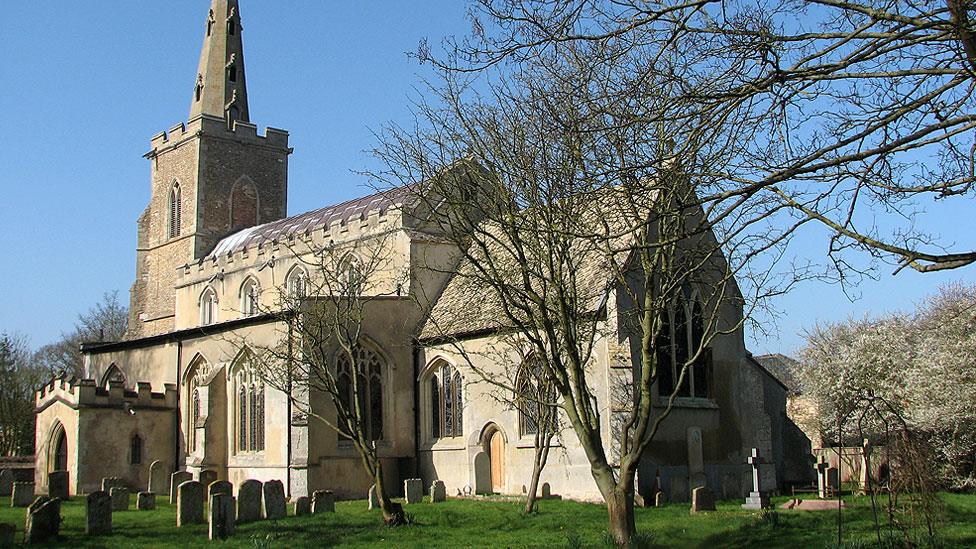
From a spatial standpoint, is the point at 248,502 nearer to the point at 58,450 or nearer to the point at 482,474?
the point at 482,474

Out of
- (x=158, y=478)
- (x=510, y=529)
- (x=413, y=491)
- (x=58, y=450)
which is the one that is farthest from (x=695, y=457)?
(x=58, y=450)

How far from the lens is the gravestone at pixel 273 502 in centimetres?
1853

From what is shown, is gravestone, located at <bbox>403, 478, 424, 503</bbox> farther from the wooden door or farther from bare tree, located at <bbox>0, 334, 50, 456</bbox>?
bare tree, located at <bbox>0, 334, 50, 456</bbox>

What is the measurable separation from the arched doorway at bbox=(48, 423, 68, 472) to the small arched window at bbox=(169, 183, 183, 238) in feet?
59.3

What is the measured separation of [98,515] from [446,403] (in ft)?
39.5

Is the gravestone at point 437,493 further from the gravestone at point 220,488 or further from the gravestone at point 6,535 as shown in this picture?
the gravestone at point 6,535

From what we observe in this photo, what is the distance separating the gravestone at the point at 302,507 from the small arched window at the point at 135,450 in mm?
12530

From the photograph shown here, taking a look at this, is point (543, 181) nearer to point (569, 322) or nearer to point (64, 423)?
point (569, 322)

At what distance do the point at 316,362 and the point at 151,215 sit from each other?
101 ft

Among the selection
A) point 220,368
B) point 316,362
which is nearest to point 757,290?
point 316,362

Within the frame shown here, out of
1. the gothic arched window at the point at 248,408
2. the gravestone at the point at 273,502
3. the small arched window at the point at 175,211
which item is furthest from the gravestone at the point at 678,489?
the small arched window at the point at 175,211

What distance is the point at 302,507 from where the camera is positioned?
19438 mm

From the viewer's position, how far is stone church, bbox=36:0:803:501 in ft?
80.4

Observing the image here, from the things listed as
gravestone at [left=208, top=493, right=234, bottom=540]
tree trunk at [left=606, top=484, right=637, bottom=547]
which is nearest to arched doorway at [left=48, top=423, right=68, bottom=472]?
gravestone at [left=208, top=493, right=234, bottom=540]
